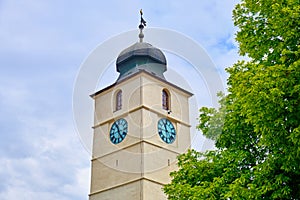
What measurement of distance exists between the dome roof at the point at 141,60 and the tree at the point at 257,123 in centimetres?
1977

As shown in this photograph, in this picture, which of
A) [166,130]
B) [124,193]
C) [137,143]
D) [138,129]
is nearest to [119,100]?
[138,129]

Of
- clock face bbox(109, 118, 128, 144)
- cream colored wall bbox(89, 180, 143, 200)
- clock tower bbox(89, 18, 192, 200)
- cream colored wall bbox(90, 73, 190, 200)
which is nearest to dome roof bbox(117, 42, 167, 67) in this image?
clock tower bbox(89, 18, 192, 200)

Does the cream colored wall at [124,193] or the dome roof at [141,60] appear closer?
the cream colored wall at [124,193]

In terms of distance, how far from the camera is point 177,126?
34.1 metres

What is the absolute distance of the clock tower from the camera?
30047 mm

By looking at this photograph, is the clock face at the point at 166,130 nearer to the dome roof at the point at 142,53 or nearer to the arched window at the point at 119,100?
the arched window at the point at 119,100

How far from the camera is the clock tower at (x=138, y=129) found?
98.6ft

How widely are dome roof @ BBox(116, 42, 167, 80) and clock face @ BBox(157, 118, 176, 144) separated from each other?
11.8 ft

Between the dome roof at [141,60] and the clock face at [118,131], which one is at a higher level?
the dome roof at [141,60]

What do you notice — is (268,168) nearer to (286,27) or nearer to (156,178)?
(286,27)

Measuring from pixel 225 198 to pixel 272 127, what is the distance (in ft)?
7.59

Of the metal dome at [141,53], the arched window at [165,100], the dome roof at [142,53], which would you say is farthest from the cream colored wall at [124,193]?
Answer: the dome roof at [142,53]

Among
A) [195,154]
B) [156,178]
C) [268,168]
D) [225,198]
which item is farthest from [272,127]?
[156,178]

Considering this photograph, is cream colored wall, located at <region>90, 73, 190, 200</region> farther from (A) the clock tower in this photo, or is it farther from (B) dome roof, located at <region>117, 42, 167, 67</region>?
(B) dome roof, located at <region>117, 42, 167, 67</region>
